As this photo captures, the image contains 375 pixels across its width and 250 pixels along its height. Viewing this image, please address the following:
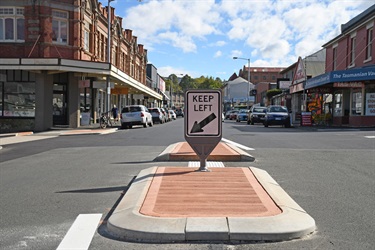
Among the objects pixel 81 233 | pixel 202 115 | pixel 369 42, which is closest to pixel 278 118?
pixel 369 42

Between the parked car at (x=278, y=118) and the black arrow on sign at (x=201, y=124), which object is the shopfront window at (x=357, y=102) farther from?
the black arrow on sign at (x=201, y=124)

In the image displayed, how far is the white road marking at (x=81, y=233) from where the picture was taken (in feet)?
14.9

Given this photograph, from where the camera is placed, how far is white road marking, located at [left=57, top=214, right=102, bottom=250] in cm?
454

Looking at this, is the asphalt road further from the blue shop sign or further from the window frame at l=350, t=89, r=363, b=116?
the window frame at l=350, t=89, r=363, b=116

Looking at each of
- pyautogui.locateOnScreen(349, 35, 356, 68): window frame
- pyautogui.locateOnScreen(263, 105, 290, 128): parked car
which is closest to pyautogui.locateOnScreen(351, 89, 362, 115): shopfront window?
pyautogui.locateOnScreen(349, 35, 356, 68): window frame

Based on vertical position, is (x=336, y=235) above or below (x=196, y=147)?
below

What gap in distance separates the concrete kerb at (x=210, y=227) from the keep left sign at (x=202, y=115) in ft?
9.19

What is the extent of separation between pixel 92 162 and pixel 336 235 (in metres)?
A: 7.29

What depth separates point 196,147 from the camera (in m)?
8.09

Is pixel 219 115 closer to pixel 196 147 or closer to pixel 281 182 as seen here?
pixel 196 147

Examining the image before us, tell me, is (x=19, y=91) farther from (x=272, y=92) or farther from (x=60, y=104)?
(x=272, y=92)

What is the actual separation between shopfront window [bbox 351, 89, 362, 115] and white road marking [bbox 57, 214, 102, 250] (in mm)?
25804

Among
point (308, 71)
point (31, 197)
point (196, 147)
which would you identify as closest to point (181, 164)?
point (196, 147)

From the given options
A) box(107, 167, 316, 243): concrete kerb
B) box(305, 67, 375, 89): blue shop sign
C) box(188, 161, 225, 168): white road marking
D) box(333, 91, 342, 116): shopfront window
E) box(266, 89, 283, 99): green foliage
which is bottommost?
box(107, 167, 316, 243): concrete kerb
